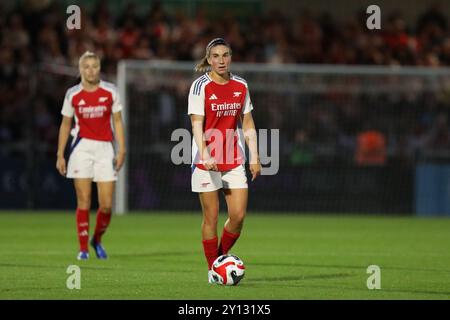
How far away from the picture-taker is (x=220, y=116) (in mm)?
10375

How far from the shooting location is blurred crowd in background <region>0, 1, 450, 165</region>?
2298cm

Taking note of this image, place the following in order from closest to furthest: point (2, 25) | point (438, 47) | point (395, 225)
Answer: point (395, 225) → point (2, 25) → point (438, 47)

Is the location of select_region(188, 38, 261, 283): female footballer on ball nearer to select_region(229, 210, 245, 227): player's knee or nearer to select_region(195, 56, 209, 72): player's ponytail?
select_region(229, 210, 245, 227): player's knee

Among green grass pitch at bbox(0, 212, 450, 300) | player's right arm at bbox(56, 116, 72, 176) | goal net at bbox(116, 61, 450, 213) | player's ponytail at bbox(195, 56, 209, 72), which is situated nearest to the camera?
green grass pitch at bbox(0, 212, 450, 300)

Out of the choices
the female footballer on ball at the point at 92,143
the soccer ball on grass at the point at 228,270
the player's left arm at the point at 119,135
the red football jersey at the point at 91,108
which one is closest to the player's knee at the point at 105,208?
the female footballer on ball at the point at 92,143

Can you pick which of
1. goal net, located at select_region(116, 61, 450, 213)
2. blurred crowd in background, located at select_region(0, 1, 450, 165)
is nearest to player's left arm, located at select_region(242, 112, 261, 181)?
goal net, located at select_region(116, 61, 450, 213)

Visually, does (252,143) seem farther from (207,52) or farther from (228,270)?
(228,270)

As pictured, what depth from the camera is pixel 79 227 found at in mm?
12930

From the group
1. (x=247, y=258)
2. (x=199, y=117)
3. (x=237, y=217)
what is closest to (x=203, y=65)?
(x=199, y=117)

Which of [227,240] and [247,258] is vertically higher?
[227,240]

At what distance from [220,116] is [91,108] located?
9.91ft

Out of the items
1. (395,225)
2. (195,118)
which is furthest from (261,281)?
(395,225)
